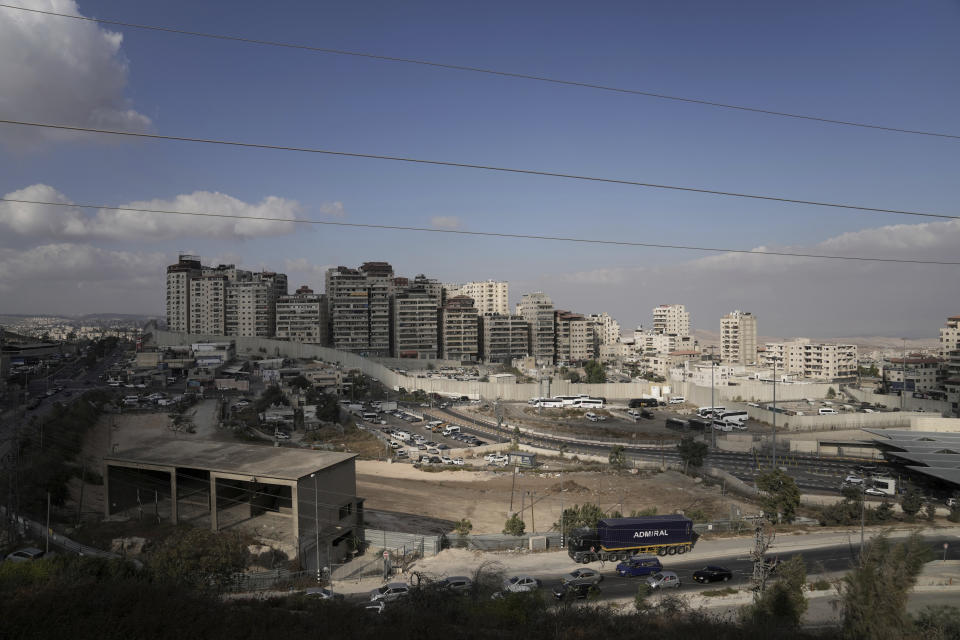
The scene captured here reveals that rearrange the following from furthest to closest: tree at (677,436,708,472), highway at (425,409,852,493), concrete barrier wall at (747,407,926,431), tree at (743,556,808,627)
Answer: concrete barrier wall at (747,407,926,431)
tree at (677,436,708,472)
highway at (425,409,852,493)
tree at (743,556,808,627)

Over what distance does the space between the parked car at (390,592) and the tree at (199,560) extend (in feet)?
7.84

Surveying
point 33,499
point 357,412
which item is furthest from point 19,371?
point 33,499

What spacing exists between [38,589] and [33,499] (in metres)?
11.0

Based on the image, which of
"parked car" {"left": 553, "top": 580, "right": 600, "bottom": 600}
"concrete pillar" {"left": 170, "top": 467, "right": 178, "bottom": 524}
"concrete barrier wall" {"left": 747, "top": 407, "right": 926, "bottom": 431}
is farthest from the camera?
"concrete barrier wall" {"left": 747, "top": 407, "right": 926, "bottom": 431}

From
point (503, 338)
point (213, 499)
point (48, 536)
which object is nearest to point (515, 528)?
point (213, 499)

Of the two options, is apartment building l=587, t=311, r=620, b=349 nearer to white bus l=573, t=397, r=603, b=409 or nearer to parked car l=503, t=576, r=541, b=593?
white bus l=573, t=397, r=603, b=409

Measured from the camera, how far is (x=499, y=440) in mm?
25859

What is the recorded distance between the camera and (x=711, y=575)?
994 cm

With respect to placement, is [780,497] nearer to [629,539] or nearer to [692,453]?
[629,539]

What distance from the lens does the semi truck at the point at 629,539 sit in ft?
37.0

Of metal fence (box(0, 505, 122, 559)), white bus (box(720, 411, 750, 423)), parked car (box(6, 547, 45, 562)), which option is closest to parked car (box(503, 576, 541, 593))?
metal fence (box(0, 505, 122, 559))

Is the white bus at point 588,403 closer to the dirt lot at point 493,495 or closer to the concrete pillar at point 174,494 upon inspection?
the dirt lot at point 493,495

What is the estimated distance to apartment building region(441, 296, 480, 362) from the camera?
2046 inches

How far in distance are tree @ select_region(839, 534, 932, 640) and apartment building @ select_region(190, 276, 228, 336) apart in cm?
5654
